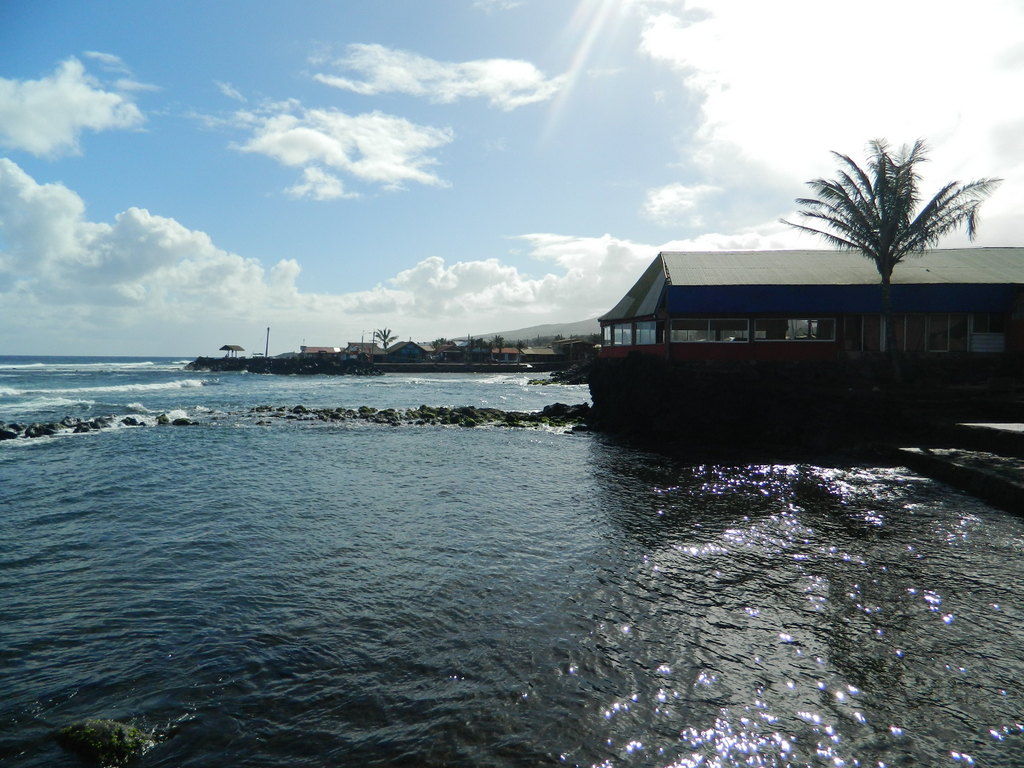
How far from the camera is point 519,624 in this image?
786 cm

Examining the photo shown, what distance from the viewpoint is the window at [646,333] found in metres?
29.8

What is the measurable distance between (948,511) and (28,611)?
17640 millimetres

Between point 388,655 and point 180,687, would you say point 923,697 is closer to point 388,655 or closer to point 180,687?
point 388,655

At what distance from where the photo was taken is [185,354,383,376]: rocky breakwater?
10262 cm

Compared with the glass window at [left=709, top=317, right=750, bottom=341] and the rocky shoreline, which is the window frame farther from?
the rocky shoreline

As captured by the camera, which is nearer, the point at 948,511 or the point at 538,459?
the point at 948,511

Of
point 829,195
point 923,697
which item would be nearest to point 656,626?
point 923,697

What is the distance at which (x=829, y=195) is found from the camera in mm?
26188

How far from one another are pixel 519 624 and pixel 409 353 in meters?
110

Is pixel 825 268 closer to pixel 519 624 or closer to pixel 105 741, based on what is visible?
pixel 519 624

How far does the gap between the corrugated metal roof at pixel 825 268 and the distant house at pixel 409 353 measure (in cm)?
8463

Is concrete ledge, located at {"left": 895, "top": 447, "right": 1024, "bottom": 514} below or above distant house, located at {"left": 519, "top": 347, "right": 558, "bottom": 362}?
below

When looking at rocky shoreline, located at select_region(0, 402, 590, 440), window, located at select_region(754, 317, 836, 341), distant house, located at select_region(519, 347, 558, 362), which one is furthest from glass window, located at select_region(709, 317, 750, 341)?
distant house, located at select_region(519, 347, 558, 362)

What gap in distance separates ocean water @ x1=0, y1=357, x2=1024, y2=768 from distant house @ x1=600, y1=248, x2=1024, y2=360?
40.0ft
